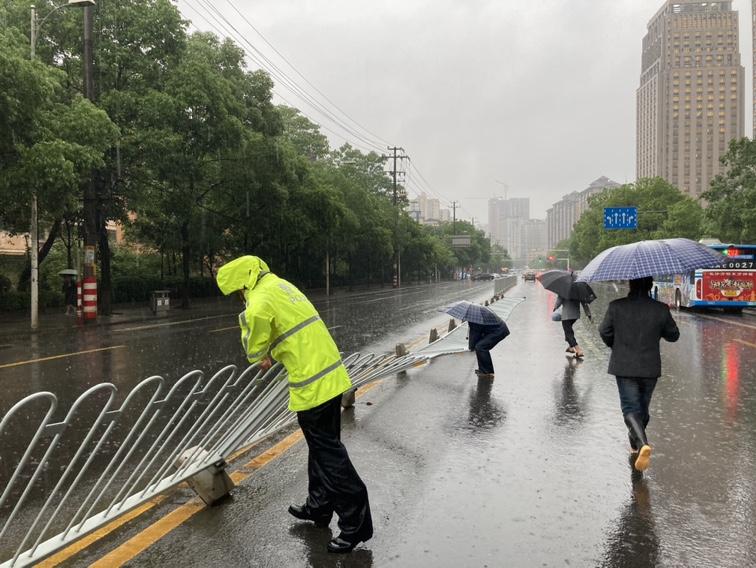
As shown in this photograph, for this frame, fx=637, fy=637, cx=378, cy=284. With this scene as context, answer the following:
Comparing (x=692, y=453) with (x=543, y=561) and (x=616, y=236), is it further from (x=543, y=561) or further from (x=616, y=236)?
(x=616, y=236)

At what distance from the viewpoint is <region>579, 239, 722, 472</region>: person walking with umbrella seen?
5.04 metres

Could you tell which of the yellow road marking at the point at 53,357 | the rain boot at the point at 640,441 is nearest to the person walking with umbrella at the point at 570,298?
the rain boot at the point at 640,441

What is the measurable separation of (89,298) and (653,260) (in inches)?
719

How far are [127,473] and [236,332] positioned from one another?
1171 centimetres

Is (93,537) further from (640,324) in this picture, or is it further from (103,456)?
(640,324)

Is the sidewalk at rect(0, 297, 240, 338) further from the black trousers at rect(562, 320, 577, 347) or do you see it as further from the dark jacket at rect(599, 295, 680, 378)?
the dark jacket at rect(599, 295, 680, 378)

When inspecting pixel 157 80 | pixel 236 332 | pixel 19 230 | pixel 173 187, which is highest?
pixel 157 80

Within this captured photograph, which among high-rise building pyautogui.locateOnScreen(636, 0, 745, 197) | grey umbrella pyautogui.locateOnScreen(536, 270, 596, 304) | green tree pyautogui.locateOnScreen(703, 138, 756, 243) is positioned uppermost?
high-rise building pyautogui.locateOnScreen(636, 0, 745, 197)

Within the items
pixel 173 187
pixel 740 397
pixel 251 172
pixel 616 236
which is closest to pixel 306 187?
pixel 251 172

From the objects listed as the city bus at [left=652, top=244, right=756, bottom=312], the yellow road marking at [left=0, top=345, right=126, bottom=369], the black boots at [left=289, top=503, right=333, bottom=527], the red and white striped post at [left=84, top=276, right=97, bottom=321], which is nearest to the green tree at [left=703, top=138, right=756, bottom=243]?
the city bus at [left=652, top=244, right=756, bottom=312]

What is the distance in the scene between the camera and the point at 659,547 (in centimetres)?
364

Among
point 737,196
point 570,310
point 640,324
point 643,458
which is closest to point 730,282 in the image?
point 737,196

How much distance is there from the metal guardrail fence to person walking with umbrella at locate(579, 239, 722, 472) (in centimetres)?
272

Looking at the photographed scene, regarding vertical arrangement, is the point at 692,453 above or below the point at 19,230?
below
